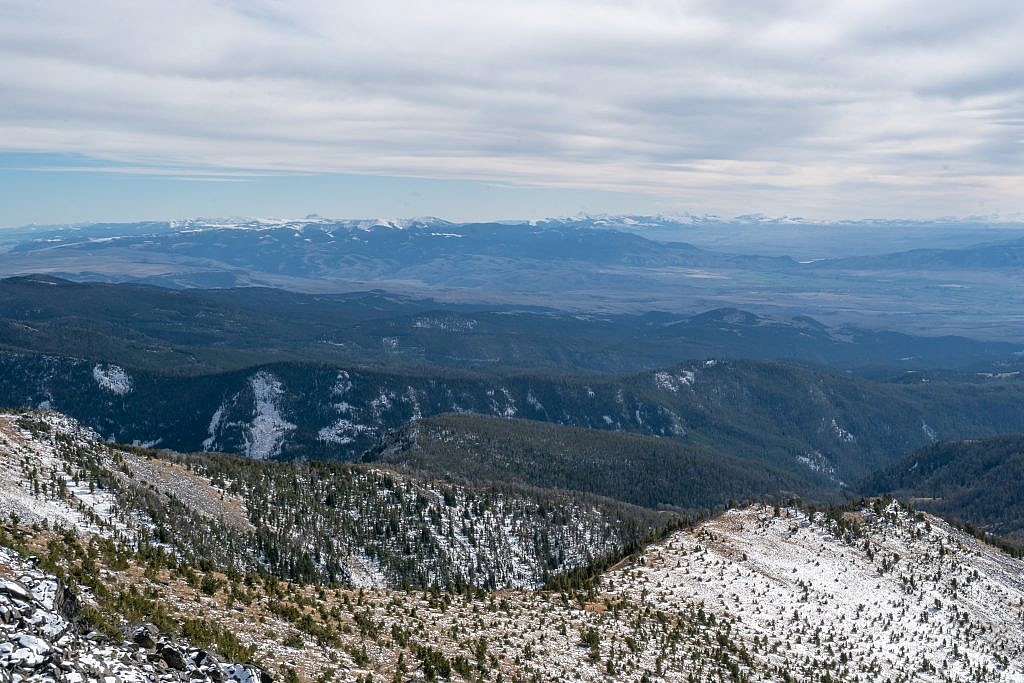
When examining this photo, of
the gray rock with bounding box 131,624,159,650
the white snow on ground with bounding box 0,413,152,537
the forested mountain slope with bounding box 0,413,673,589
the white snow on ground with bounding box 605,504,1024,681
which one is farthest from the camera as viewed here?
the forested mountain slope with bounding box 0,413,673,589

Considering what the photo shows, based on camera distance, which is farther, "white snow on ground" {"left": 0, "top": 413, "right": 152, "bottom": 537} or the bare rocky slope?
"white snow on ground" {"left": 0, "top": 413, "right": 152, "bottom": 537}

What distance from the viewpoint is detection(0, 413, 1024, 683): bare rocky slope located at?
113 feet

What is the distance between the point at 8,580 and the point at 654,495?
18008cm

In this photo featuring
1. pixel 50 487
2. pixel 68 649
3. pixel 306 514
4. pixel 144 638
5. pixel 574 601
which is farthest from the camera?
pixel 306 514

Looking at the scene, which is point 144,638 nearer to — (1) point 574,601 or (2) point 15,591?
(2) point 15,591

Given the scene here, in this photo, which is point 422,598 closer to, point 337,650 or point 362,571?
point 337,650

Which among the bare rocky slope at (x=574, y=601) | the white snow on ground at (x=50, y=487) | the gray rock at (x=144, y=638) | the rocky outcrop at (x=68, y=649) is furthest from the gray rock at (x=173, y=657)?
the white snow on ground at (x=50, y=487)

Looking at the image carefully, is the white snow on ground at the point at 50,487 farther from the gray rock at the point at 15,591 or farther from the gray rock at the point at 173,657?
the gray rock at the point at 173,657

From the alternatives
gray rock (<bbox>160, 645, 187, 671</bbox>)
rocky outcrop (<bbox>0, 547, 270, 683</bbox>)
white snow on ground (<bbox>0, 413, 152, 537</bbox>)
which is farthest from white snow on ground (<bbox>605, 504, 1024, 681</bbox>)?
white snow on ground (<bbox>0, 413, 152, 537</bbox>)

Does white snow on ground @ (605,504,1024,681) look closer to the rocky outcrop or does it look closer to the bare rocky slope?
the bare rocky slope

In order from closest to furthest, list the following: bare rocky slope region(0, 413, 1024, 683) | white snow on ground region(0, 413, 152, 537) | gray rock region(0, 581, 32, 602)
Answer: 1. gray rock region(0, 581, 32, 602)
2. bare rocky slope region(0, 413, 1024, 683)
3. white snow on ground region(0, 413, 152, 537)

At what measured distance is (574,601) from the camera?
54469mm

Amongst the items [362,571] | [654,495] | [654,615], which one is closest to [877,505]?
[654,615]

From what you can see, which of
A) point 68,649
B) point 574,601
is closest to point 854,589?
point 574,601
